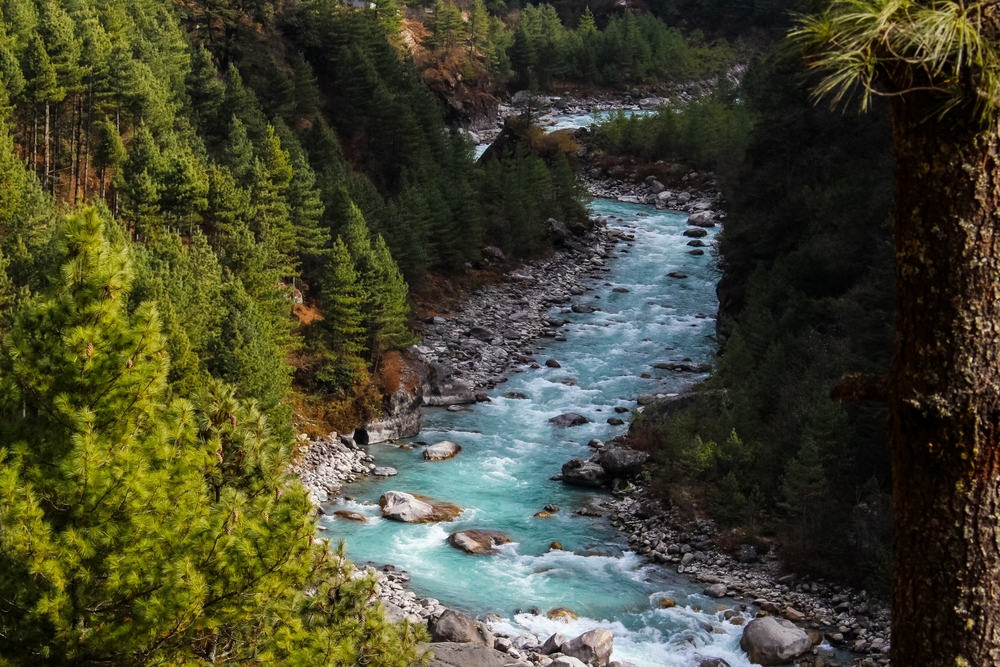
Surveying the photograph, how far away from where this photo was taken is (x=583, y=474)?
1296 inches

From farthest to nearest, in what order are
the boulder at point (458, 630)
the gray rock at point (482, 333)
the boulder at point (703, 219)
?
the boulder at point (703, 219)
the gray rock at point (482, 333)
the boulder at point (458, 630)

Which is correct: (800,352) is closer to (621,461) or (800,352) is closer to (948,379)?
(621,461)

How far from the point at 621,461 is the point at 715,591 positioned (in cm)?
856


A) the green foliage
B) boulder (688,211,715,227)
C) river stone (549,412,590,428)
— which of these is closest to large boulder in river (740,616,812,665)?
the green foliage

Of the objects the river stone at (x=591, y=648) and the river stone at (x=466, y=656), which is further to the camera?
the river stone at (x=591, y=648)

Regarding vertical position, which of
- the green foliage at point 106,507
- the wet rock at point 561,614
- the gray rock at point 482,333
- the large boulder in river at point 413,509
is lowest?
the large boulder in river at point 413,509

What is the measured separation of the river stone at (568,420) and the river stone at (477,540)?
10.3 m

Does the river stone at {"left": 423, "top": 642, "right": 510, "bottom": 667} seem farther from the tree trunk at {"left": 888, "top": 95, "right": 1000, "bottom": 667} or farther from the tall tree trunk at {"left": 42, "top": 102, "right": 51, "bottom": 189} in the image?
the tall tree trunk at {"left": 42, "top": 102, "right": 51, "bottom": 189}

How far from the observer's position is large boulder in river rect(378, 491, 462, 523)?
2952 centimetres

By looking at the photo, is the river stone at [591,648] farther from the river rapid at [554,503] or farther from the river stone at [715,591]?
the river stone at [715,591]

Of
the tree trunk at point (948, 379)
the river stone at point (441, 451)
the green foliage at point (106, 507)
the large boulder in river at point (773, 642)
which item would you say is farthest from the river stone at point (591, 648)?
the tree trunk at point (948, 379)

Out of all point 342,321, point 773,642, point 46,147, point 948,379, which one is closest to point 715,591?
point 773,642

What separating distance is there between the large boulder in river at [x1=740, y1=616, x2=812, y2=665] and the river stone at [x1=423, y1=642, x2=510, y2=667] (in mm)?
5857

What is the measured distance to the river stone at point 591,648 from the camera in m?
21.3
